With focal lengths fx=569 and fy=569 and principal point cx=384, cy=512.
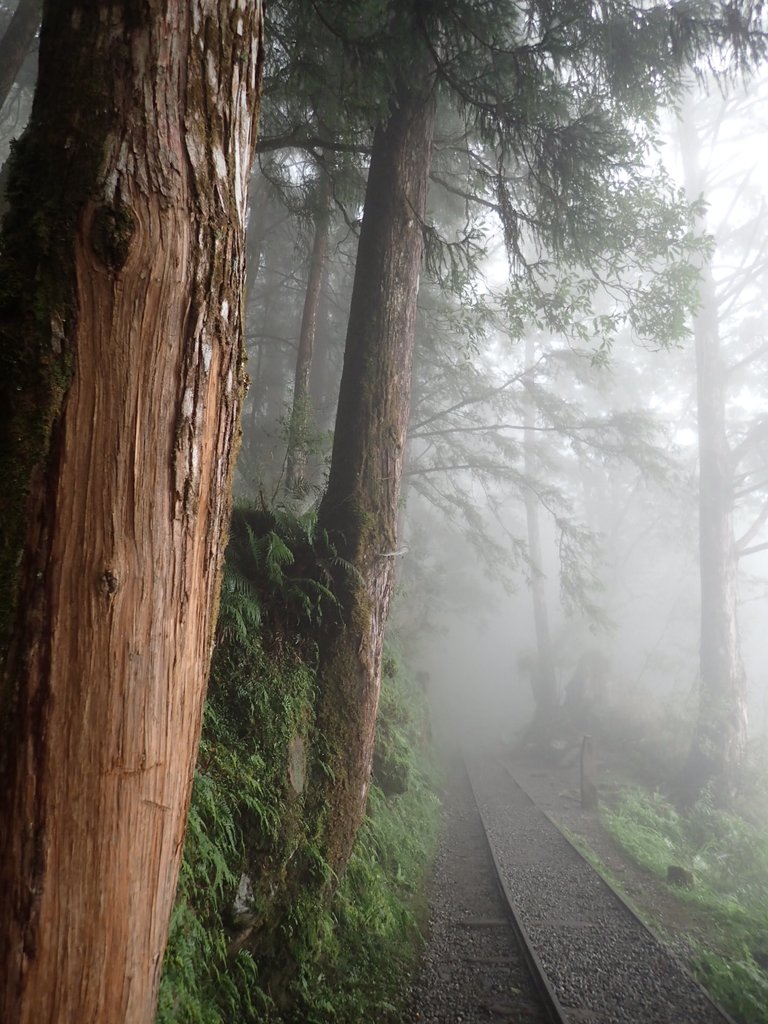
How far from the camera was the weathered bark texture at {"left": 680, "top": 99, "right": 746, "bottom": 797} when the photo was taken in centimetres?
1240

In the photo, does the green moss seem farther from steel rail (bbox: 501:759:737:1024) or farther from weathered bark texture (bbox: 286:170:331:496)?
steel rail (bbox: 501:759:737:1024)

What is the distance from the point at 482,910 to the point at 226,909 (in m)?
4.29

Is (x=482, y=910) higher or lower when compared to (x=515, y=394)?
lower

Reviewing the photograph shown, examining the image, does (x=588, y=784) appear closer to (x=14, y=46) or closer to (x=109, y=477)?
(x=109, y=477)

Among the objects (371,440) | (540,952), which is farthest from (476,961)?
(371,440)

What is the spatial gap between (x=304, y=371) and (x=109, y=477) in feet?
24.8

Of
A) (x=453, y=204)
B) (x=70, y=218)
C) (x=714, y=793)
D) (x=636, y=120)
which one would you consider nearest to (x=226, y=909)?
(x=70, y=218)

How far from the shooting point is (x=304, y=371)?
858 centimetres

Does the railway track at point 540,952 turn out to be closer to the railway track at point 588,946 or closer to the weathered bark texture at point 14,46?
the railway track at point 588,946

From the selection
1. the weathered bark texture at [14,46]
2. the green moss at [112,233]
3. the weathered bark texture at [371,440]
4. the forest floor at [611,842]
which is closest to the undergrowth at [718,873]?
the forest floor at [611,842]

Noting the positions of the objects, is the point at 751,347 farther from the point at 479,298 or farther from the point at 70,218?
the point at 70,218

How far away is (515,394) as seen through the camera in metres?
15.7

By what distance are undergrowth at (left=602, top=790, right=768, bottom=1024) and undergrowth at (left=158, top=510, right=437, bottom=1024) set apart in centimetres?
290

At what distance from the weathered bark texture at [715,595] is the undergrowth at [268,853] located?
9935 mm
